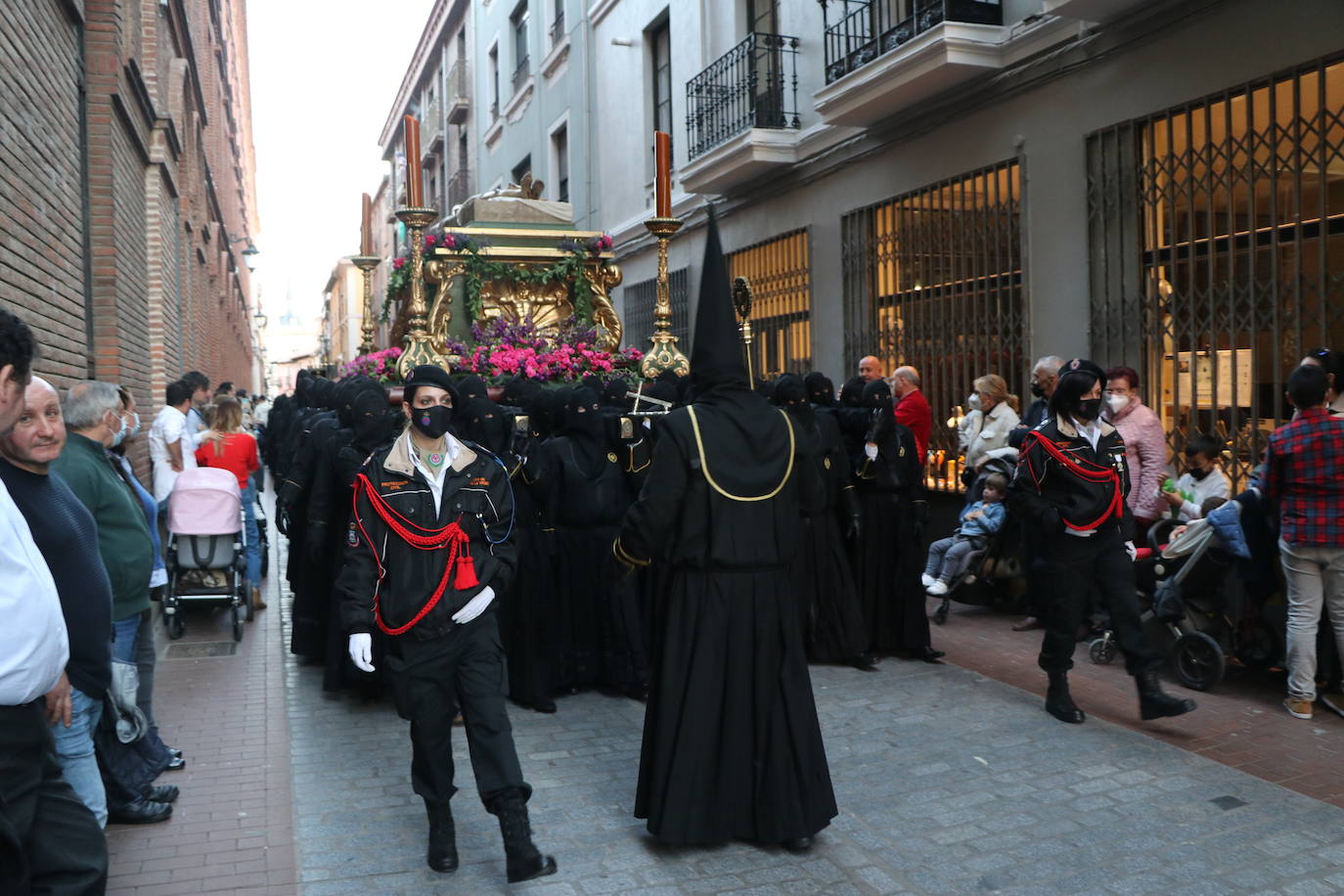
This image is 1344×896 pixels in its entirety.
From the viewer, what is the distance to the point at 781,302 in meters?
14.6

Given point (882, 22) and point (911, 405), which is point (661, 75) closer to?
point (882, 22)

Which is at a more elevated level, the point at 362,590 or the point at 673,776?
the point at 362,590

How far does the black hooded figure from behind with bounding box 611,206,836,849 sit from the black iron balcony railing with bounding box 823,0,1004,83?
23.0 feet

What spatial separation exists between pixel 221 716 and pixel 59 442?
12.1 feet

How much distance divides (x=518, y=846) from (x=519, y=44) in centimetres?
2465

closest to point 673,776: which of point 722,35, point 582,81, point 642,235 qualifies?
point 722,35

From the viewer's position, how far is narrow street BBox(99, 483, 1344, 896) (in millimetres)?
4277

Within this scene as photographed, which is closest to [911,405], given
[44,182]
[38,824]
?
[44,182]

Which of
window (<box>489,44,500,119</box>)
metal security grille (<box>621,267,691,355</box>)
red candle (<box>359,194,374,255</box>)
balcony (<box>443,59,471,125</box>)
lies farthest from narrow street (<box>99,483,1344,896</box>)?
balcony (<box>443,59,471,125</box>)

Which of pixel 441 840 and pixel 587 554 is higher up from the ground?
pixel 587 554

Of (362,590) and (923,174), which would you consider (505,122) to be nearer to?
(923,174)

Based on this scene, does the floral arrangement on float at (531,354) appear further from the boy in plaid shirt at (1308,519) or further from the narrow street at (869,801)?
the boy in plaid shirt at (1308,519)

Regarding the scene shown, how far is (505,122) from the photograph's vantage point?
26.7m

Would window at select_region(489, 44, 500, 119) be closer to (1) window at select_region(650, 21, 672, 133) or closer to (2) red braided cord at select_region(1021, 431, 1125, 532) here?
(1) window at select_region(650, 21, 672, 133)
